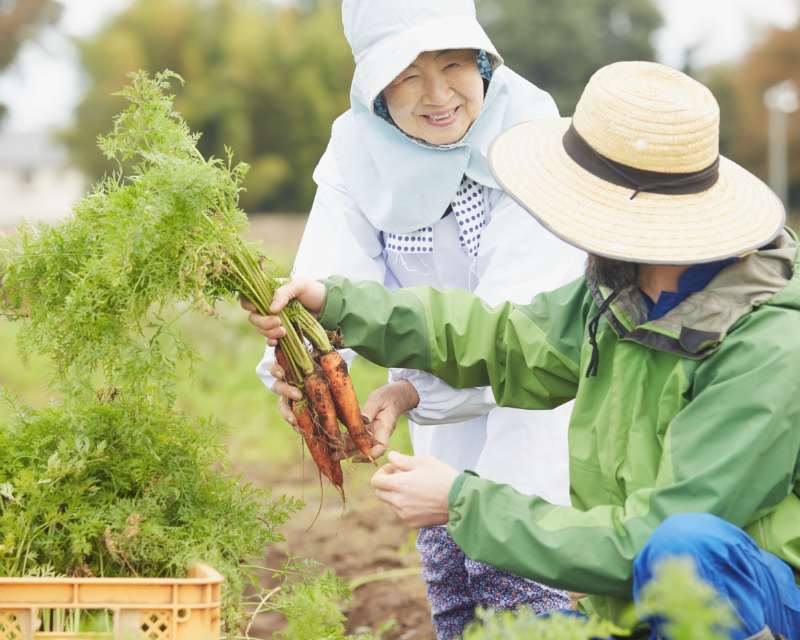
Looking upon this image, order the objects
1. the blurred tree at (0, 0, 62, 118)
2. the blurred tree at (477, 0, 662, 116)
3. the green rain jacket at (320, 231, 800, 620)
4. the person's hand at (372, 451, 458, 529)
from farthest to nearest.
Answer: the blurred tree at (477, 0, 662, 116) < the blurred tree at (0, 0, 62, 118) < the person's hand at (372, 451, 458, 529) < the green rain jacket at (320, 231, 800, 620)

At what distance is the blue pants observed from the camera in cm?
167

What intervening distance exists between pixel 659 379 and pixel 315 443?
1.13 m

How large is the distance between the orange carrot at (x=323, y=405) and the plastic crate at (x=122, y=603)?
84cm

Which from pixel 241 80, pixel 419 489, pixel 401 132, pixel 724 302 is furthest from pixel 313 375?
pixel 241 80

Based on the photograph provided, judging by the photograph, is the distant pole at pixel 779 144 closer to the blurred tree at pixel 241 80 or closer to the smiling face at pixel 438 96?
the blurred tree at pixel 241 80

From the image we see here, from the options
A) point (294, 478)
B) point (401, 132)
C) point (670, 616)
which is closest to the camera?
point (670, 616)

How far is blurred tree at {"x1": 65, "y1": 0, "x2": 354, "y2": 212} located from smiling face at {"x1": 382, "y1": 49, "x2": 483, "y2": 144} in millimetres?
21049

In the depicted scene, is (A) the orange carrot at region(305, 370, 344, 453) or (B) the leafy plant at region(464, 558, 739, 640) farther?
(A) the orange carrot at region(305, 370, 344, 453)

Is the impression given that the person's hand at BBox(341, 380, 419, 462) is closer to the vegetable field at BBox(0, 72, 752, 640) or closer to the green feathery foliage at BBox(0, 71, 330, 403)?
the vegetable field at BBox(0, 72, 752, 640)

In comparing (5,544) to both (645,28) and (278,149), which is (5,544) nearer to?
(278,149)

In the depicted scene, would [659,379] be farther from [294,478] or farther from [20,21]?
[20,21]

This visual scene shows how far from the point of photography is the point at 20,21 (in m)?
27.3

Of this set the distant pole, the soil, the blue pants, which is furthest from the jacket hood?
the distant pole

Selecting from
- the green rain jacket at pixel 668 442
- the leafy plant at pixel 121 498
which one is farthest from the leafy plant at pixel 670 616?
the leafy plant at pixel 121 498
